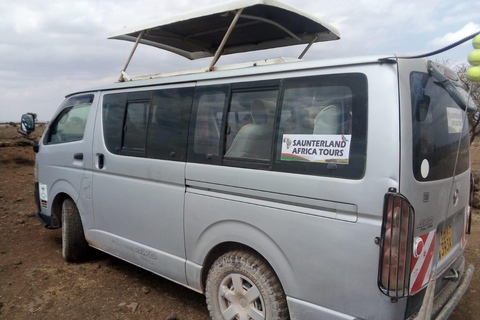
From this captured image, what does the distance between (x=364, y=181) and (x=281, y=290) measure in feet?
3.20

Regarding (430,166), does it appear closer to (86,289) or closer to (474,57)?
(474,57)

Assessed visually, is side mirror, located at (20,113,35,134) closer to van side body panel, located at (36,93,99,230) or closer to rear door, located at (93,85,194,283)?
van side body panel, located at (36,93,99,230)

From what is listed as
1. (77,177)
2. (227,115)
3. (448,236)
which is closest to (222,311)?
(227,115)

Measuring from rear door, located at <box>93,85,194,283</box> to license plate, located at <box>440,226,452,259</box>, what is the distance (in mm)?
1899

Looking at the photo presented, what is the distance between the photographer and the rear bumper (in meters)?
2.40

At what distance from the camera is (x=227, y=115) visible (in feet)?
9.43

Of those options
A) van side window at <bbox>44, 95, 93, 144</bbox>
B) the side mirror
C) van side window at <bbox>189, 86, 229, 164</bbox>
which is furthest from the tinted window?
the side mirror

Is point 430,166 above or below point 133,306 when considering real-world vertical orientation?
above

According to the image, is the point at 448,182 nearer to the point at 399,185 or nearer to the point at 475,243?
the point at 399,185

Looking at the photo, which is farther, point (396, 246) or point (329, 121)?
point (329, 121)

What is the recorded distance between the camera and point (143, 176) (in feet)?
11.2

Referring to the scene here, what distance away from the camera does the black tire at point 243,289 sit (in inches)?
98.9

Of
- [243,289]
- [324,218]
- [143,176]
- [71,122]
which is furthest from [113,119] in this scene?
[324,218]

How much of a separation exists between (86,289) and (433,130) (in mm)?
3558
